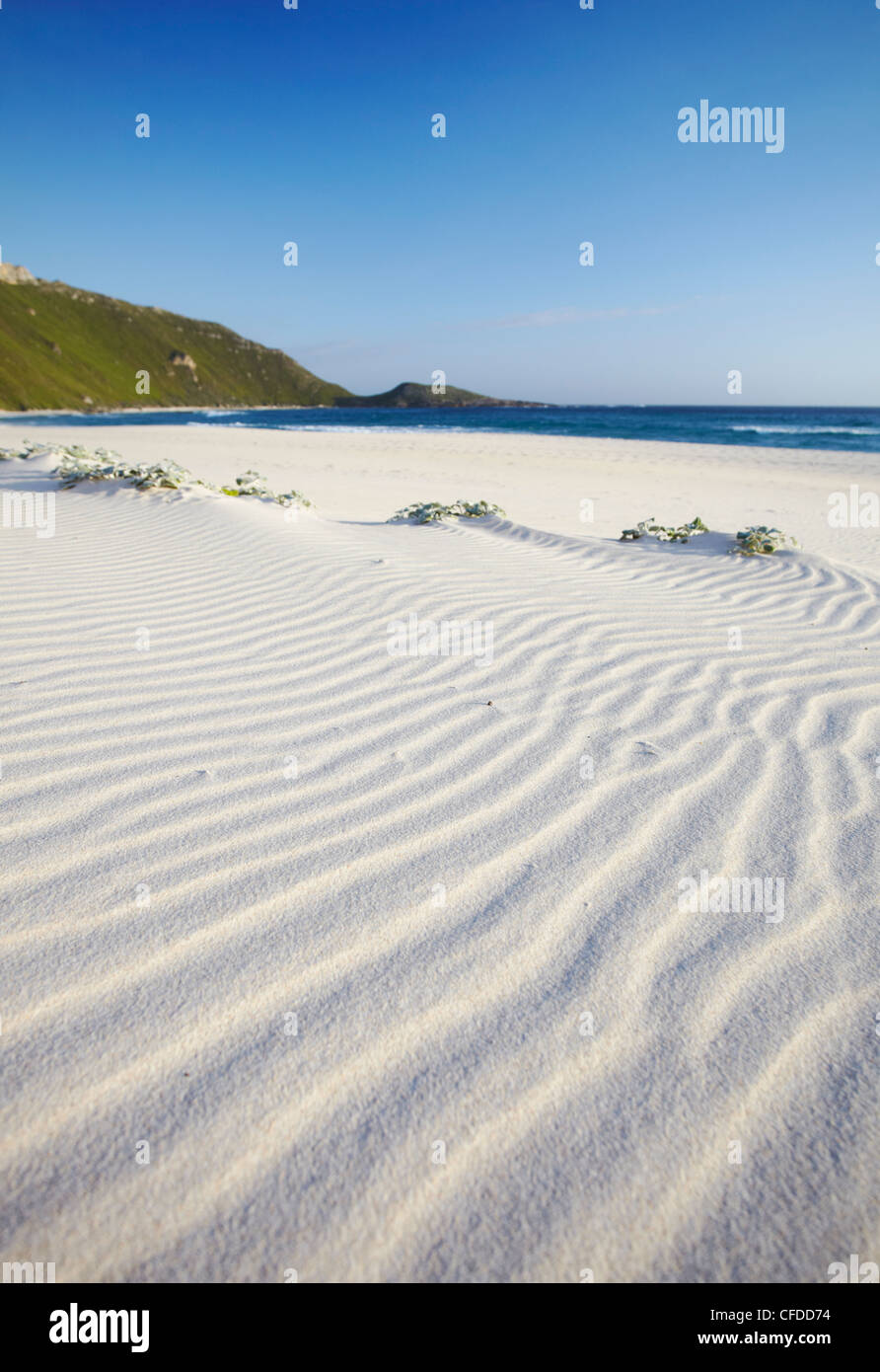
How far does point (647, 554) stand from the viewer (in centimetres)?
638

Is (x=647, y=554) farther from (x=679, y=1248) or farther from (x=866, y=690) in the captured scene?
(x=679, y=1248)

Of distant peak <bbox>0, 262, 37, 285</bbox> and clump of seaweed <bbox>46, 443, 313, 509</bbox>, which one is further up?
distant peak <bbox>0, 262, 37, 285</bbox>

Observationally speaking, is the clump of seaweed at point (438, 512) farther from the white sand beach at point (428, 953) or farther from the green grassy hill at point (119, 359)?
the green grassy hill at point (119, 359)

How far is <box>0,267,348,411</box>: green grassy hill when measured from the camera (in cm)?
6900

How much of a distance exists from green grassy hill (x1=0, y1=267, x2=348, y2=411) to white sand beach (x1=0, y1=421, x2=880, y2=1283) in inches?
2760

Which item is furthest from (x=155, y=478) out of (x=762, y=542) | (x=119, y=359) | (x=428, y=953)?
(x=119, y=359)

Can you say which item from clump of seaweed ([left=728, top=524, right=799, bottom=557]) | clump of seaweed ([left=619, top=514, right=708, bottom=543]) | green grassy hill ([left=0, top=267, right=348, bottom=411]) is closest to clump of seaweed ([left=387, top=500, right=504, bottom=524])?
clump of seaweed ([left=619, top=514, right=708, bottom=543])

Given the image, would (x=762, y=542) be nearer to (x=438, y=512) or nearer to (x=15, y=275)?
(x=438, y=512)

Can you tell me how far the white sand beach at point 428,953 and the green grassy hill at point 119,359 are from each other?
230 ft

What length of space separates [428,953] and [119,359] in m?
106

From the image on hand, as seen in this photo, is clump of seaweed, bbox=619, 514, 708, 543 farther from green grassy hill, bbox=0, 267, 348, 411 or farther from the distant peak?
the distant peak

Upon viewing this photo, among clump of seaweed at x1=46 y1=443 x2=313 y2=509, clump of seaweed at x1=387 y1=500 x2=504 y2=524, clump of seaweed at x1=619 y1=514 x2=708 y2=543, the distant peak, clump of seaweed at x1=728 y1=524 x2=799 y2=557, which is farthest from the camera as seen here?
the distant peak

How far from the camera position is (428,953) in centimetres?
168
